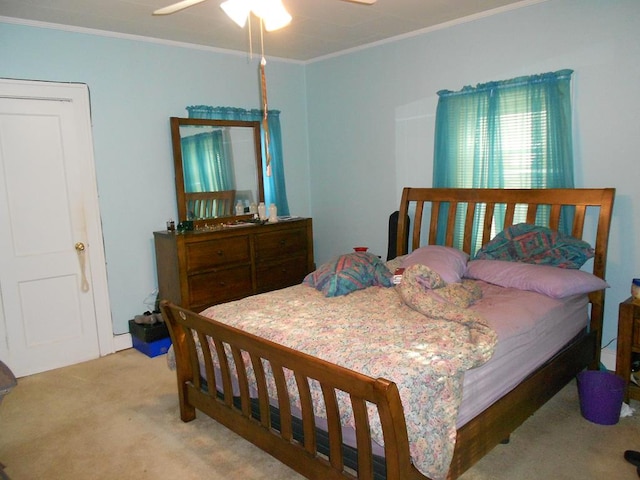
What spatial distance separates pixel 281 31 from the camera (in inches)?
155

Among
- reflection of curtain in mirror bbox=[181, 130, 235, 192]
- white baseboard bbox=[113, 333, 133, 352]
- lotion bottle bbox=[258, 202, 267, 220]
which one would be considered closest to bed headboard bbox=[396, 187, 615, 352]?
lotion bottle bbox=[258, 202, 267, 220]

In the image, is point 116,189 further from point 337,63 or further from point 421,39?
point 421,39

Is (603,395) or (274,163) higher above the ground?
(274,163)

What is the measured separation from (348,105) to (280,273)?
178 cm

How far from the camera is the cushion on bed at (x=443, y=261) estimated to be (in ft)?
10.2

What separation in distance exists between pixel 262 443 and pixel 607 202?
8.26 ft

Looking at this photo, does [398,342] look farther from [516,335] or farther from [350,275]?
[350,275]

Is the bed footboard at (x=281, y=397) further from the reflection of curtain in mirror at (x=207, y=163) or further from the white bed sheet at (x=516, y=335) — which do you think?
the reflection of curtain in mirror at (x=207, y=163)

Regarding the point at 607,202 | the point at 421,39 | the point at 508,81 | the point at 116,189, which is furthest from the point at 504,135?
the point at 116,189

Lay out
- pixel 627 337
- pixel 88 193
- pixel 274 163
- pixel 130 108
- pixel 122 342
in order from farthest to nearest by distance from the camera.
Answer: pixel 274 163 → pixel 122 342 → pixel 130 108 → pixel 88 193 → pixel 627 337

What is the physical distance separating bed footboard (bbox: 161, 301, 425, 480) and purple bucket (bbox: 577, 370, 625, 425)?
1.37m

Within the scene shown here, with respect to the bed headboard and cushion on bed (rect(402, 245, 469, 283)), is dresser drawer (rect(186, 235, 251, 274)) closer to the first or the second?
the bed headboard

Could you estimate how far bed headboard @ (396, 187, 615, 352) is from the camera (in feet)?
10.2

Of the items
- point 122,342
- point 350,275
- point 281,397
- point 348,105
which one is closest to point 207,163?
point 348,105
